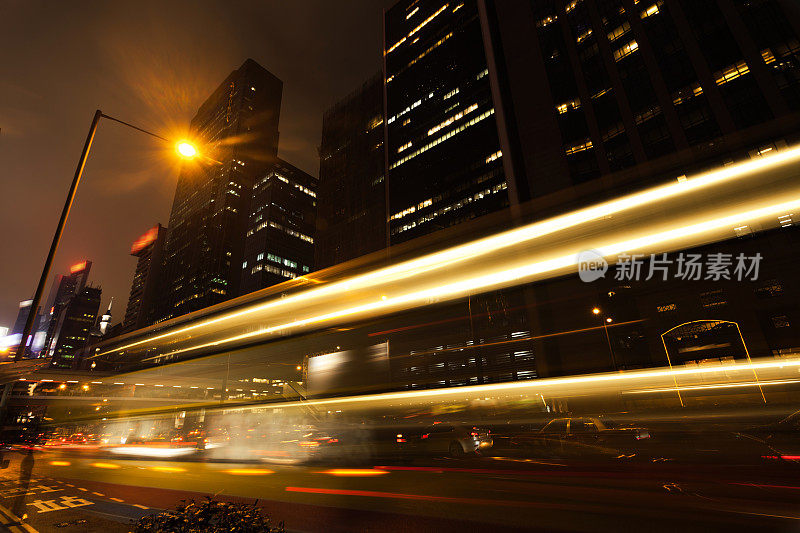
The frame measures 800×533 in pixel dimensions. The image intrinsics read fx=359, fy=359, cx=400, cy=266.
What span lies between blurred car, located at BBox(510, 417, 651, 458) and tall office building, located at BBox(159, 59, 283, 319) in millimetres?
118564

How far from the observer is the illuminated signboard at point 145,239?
136 meters

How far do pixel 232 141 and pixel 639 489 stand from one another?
15484 centimetres

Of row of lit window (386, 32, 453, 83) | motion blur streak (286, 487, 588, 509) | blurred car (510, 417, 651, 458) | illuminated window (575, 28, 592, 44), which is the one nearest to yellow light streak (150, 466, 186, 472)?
motion blur streak (286, 487, 588, 509)

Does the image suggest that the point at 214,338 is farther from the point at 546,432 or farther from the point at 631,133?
the point at 631,133

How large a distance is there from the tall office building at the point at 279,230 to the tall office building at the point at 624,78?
233 ft

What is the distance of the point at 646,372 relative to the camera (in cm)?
580

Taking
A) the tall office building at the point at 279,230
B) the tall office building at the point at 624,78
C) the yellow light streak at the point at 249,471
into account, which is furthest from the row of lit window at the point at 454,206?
the yellow light streak at the point at 249,471

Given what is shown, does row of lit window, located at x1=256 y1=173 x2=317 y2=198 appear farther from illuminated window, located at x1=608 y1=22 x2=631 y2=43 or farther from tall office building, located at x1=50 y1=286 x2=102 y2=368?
tall office building, located at x1=50 y1=286 x2=102 y2=368

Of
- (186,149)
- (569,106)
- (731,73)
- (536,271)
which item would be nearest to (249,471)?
(186,149)

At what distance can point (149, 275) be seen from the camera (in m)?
143

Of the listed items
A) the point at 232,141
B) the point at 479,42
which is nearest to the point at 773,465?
the point at 479,42

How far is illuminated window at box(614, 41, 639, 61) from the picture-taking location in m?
45.8

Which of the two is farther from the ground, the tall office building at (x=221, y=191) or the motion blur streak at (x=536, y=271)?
the tall office building at (x=221, y=191)

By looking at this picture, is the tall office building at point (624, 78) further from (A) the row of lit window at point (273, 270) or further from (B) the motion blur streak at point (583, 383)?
(A) the row of lit window at point (273, 270)
